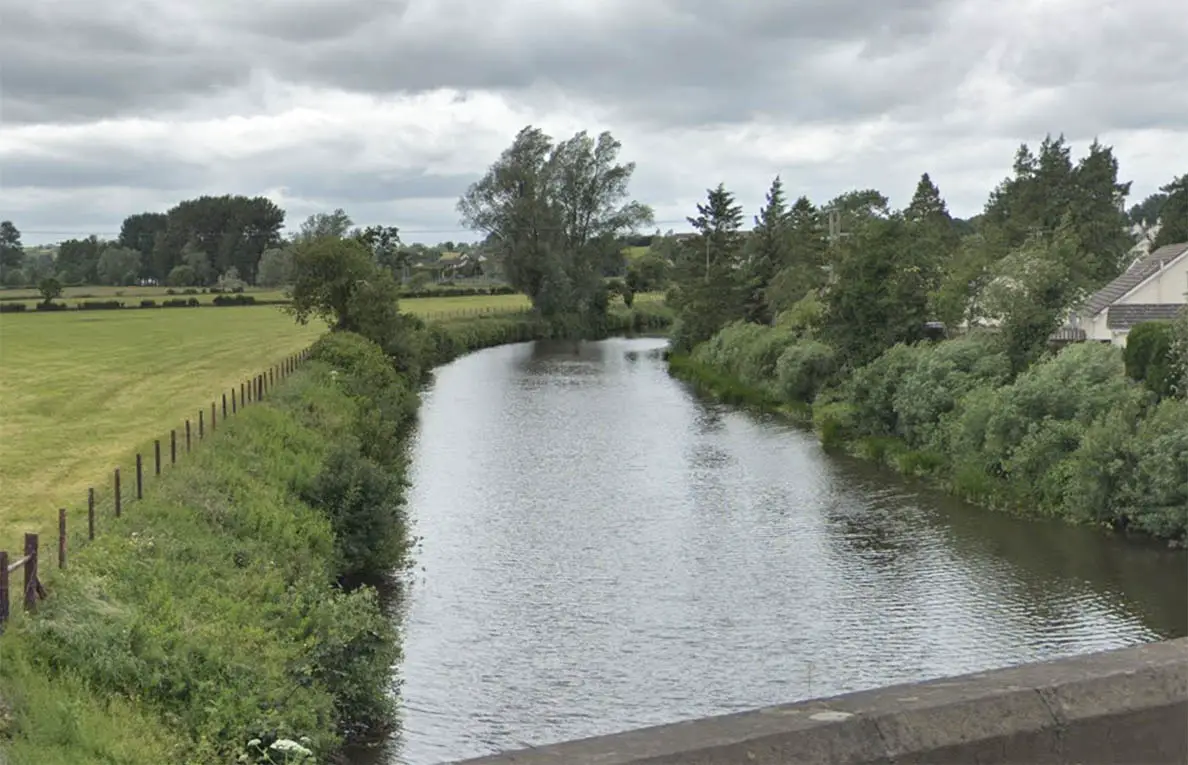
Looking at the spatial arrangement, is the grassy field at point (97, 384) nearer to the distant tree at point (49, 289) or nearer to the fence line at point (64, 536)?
the fence line at point (64, 536)

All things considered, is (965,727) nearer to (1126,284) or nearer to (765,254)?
(1126,284)

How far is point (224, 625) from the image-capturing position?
1454cm

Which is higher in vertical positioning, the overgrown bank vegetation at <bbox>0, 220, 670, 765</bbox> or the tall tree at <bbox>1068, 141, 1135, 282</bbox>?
the tall tree at <bbox>1068, 141, 1135, 282</bbox>

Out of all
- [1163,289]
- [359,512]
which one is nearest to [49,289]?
[1163,289]

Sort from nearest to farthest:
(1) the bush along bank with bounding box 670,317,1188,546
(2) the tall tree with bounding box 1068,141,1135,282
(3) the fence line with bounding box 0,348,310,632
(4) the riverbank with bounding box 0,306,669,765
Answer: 1. (4) the riverbank with bounding box 0,306,669,765
2. (3) the fence line with bounding box 0,348,310,632
3. (1) the bush along bank with bounding box 670,317,1188,546
4. (2) the tall tree with bounding box 1068,141,1135,282

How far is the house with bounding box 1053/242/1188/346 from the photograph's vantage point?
39.2m

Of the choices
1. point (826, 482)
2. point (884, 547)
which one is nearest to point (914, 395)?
point (826, 482)

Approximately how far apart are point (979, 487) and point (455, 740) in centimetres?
1888

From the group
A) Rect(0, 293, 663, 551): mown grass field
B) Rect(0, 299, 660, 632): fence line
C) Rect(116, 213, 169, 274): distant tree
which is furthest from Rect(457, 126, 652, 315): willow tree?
Rect(116, 213, 169, 274): distant tree

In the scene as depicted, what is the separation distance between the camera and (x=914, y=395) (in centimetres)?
3678

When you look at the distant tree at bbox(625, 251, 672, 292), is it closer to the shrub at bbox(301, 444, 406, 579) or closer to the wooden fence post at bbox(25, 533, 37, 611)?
the shrub at bbox(301, 444, 406, 579)

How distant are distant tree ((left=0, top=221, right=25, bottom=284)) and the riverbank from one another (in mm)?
128572

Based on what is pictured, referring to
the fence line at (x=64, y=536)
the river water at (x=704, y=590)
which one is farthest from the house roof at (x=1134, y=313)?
the fence line at (x=64, y=536)

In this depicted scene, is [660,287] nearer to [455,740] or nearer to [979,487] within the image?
[979,487]
